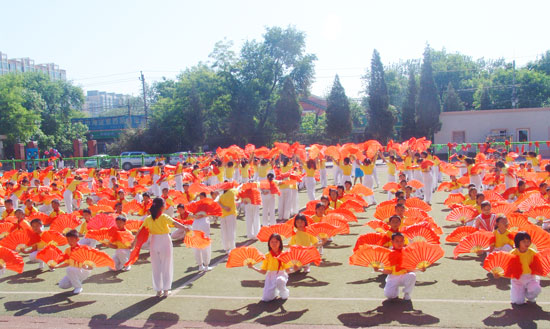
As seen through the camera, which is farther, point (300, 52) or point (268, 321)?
point (300, 52)

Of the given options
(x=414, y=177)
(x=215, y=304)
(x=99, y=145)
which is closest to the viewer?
(x=215, y=304)

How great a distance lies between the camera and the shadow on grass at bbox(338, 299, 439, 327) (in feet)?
19.1

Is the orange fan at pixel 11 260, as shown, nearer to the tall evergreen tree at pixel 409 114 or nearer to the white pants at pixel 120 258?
the white pants at pixel 120 258

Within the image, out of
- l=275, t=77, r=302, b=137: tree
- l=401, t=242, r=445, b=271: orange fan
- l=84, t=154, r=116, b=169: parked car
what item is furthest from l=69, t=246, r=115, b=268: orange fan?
l=275, t=77, r=302, b=137: tree

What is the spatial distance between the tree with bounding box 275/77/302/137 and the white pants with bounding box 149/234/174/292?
36873 mm

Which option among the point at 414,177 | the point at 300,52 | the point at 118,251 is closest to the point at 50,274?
the point at 118,251

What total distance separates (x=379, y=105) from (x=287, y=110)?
8299mm

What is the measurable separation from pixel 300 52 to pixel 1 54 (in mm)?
116281

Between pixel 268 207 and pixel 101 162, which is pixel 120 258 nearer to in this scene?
pixel 268 207

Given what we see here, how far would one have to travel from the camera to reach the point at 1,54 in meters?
135

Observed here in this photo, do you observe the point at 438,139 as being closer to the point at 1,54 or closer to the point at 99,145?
the point at 99,145

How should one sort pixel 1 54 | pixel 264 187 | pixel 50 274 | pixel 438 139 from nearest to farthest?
pixel 50 274 → pixel 264 187 → pixel 438 139 → pixel 1 54

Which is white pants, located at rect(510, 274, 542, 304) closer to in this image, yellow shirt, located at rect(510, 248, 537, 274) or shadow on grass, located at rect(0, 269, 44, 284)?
yellow shirt, located at rect(510, 248, 537, 274)

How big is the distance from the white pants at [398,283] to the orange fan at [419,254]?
8.7 inches
